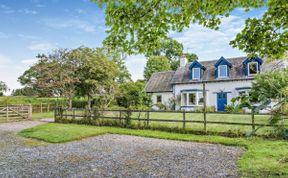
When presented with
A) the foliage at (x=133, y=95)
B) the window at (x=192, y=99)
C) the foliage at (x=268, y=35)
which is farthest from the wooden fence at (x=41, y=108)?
the foliage at (x=268, y=35)

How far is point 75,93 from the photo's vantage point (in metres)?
22.5

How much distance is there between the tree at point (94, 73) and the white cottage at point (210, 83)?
17.9 feet

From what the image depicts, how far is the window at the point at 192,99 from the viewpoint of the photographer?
22.1 m

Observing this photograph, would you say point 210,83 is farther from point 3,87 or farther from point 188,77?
point 3,87

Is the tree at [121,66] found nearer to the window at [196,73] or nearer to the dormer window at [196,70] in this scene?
the dormer window at [196,70]

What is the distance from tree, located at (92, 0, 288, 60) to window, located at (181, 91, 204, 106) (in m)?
16.8

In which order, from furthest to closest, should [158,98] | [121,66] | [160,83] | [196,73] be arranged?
[121,66] → [160,83] → [158,98] → [196,73]

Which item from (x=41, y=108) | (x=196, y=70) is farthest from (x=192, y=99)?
(x=41, y=108)

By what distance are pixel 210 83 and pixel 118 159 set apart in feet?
57.7

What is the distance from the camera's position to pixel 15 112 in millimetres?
16812

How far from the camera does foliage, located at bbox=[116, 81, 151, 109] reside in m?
24.4

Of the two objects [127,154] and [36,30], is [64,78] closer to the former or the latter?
[36,30]

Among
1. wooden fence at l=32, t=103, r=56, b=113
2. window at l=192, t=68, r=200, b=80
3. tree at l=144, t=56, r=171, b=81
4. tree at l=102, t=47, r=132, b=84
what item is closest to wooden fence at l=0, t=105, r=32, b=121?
wooden fence at l=32, t=103, r=56, b=113

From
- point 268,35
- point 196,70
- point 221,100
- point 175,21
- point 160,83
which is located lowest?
point 221,100
